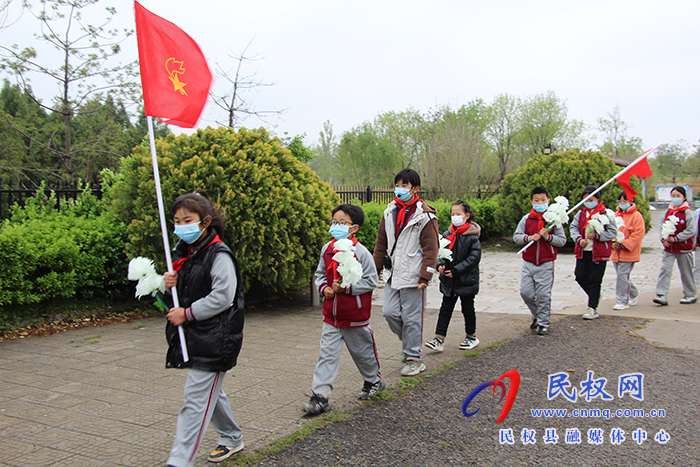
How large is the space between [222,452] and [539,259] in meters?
4.71

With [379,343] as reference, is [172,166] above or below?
above

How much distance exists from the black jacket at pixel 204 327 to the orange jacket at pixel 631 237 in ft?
23.6

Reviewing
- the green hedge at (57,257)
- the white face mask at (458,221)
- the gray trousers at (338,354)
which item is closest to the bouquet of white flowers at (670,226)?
the white face mask at (458,221)

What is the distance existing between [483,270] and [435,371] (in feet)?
28.0

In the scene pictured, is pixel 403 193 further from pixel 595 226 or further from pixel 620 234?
pixel 620 234

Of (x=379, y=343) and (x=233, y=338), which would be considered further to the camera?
(x=379, y=343)

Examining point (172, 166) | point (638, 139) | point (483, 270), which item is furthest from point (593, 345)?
point (638, 139)

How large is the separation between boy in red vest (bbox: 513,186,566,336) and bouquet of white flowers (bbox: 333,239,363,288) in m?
3.26

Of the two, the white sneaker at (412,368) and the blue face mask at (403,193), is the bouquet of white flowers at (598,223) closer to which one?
the blue face mask at (403,193)

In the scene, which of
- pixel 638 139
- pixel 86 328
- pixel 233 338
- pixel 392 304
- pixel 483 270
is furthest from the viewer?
pixel 638 139

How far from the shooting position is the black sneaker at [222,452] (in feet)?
10.7

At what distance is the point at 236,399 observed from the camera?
442 centimetres

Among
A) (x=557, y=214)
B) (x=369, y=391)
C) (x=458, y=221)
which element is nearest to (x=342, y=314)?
(x=369, y=391)

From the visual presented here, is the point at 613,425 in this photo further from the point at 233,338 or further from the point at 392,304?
the point at 233,338
